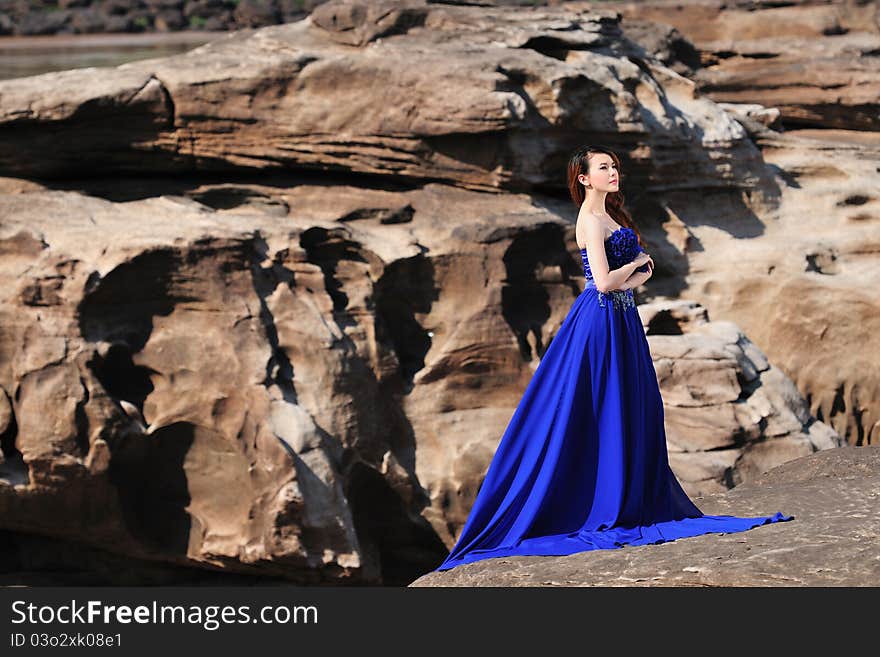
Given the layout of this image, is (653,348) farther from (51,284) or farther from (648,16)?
(648,16)

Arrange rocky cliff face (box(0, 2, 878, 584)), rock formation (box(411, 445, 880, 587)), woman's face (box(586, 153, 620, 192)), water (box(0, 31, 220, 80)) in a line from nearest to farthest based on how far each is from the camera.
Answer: rock formation (box(411, 445, 880, 587)), woman's face (box(586, 153, 620, 192)), rocky cliff face (box(0, 2, 878, 584)), water (box(0, 31, 220, 80))

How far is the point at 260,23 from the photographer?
25.1 metres

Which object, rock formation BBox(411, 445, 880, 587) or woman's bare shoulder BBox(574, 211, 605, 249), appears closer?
rock formation BBox(411, 445, 880, 587)

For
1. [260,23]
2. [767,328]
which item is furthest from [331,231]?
[260,23]

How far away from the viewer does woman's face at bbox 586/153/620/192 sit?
6.03 metres

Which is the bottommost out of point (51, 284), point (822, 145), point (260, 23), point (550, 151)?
point (51, 284)

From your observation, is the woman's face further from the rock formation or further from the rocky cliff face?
the rocky cliff face

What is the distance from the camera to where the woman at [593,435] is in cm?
593

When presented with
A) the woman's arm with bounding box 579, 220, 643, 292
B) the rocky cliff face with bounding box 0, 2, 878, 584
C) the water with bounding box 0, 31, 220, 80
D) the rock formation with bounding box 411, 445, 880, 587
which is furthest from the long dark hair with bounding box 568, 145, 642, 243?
the water with bounding box 0, 31, 220, 80

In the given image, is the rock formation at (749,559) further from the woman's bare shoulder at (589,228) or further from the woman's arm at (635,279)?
the woman's bare shoulder at (589,228)

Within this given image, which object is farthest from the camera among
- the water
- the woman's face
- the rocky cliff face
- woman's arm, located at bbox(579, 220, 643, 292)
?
the water

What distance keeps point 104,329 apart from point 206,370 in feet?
2.49

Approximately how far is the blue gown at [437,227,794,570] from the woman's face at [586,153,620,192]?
21 centimetres

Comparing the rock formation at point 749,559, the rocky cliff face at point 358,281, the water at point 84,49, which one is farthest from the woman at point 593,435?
the water at point 84,49
